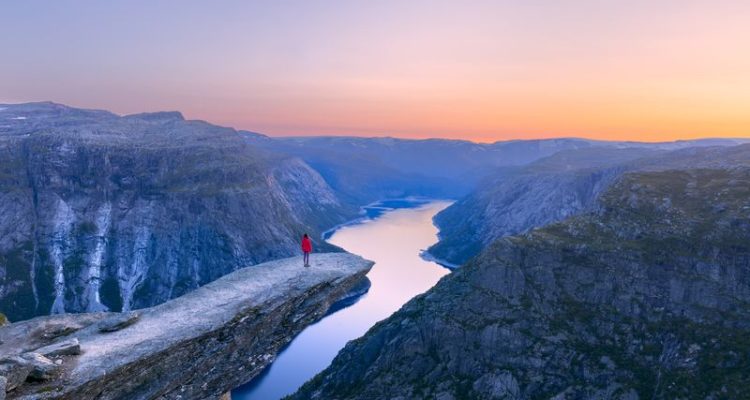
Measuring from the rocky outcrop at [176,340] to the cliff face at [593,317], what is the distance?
63.5 m

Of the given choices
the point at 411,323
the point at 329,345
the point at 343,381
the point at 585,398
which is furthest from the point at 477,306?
the point at 329,345

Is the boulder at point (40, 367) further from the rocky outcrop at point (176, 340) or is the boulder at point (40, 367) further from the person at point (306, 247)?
the person at point (306, 247)

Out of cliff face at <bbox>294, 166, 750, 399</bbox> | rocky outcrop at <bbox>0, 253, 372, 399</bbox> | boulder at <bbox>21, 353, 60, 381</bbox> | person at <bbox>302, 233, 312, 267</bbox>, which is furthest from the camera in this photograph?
cliff face at <bbox>294, 166, 750, 399</bbox>

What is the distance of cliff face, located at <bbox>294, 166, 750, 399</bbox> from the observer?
270 ft

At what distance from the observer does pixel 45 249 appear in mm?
194375

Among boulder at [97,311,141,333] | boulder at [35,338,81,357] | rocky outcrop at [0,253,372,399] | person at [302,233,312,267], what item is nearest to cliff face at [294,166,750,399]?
person at [302,233,312,267]

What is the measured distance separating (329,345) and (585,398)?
94.2m

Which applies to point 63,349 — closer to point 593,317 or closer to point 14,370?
point 14,370

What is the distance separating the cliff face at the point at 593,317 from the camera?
82.3 metres

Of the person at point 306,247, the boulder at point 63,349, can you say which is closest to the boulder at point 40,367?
the boulder at point 63,349

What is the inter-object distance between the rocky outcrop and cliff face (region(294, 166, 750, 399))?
6348cm

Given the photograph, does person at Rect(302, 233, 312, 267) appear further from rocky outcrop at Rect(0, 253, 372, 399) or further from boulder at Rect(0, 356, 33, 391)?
boulder at Rect(0, 356, 33, 391)

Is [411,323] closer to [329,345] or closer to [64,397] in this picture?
[329,345]

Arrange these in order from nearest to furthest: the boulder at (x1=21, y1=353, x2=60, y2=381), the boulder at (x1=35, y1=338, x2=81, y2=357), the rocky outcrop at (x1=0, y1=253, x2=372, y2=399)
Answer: the boulder at (x1=21, y1=353, x2=60, y2=381) < the rocky outcrop at (x1=0, y1=253, x2=372, y2=399) < the boulder at (x1=35, y1=338, x2=81, y2=357)
